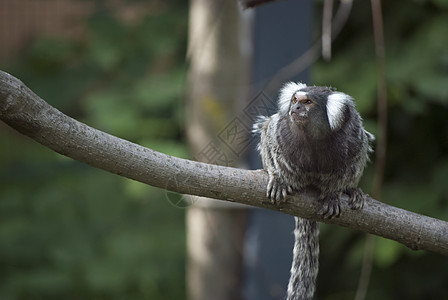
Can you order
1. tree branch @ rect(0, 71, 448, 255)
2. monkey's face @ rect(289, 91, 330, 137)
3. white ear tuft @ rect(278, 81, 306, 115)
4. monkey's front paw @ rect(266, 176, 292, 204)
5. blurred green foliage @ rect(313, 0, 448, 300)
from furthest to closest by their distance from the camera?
1. blurred green foliage @ rect(313, 0, 448, 300)
2. white ear tuft @ rect(278, 81, 306, 115)
3. monkey's face @ rect(289, 91, 330, 137)
4. monkey's front paw @ rect(266, 176, 292, 204)
5. tree branch @ rect(0, 71, 448, 255)

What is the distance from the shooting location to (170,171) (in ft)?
6.10

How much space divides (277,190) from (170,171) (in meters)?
0.42

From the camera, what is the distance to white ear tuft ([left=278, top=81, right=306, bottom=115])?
88.7 inches

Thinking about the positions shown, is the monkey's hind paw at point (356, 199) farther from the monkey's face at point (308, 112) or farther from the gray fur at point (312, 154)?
the monkey's face at point (308, 112)

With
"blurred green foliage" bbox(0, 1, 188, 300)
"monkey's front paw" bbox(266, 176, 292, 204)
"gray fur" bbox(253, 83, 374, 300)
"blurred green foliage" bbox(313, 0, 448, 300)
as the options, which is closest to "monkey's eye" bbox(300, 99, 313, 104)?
"gray fur" bbox(253, 83, 374, 300)

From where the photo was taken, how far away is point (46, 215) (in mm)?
4426

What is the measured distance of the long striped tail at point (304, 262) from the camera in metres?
2.35

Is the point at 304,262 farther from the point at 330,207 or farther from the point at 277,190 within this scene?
the point at 277,190

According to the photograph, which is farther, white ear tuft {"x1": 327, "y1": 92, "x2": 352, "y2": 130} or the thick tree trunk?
the thick tree trunk

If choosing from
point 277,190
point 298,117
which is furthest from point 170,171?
point 298,117

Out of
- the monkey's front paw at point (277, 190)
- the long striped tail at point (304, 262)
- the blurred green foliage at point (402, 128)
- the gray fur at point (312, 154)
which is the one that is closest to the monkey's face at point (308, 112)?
the gray fur at point (312, 154)

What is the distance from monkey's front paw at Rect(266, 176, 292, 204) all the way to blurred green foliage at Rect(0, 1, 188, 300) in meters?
1.49

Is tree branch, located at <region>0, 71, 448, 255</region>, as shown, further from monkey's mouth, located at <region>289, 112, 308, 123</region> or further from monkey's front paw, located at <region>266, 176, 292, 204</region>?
monkey's mouth, located at <region>289, 112, 308, 123</region>

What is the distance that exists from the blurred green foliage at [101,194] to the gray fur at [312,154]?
4.41 feet
